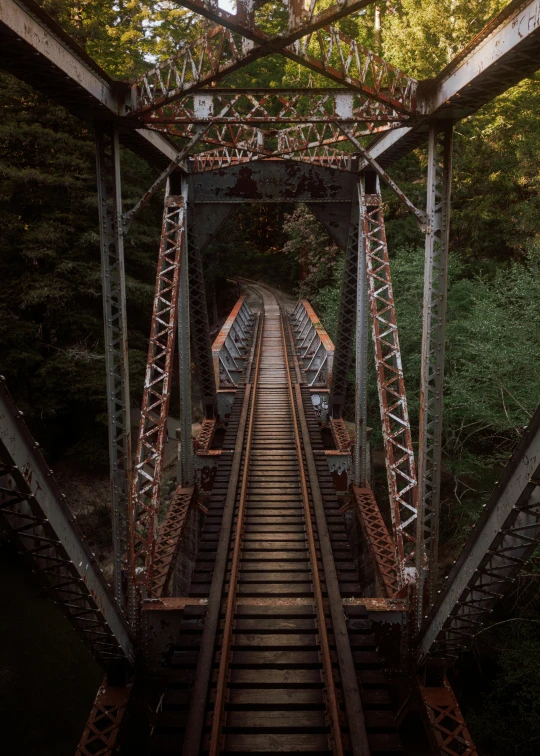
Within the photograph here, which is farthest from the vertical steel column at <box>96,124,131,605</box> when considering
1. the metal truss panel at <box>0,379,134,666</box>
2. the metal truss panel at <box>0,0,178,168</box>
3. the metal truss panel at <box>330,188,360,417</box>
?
the metal truss panel at <box>330,188,360,417</box>

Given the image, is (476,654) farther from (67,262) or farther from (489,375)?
(67,262)

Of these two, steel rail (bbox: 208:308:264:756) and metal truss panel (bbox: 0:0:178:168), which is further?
steel rail (bbox: 208:308:264:756)

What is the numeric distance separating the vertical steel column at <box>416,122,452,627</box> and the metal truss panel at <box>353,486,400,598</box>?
1272mm

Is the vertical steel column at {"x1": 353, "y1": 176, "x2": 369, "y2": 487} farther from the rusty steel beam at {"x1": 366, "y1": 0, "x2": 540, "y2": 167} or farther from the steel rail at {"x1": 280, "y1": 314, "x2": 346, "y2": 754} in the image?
the rusty steel beam at {"x1": 366, "y1": 0, "x2": 540, "y2": 167}

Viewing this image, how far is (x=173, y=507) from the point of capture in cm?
1062

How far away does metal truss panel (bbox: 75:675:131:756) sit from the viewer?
589cm

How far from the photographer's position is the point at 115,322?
652 cm

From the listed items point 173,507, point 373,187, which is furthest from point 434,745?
point 373,187

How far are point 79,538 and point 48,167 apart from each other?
54.3 feet

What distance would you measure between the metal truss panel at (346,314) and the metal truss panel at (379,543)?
359 cm

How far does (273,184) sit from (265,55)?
644 centimetres

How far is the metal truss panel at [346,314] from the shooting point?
11.9m

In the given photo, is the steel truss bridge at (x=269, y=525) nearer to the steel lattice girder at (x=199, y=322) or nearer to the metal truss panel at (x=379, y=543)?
the metal truss panel at (x=379, y=543)

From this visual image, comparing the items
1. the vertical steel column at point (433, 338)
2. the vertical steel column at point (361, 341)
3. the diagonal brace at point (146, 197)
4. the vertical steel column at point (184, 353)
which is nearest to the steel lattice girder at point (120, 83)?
the vertical steel column at point (433, 338)
